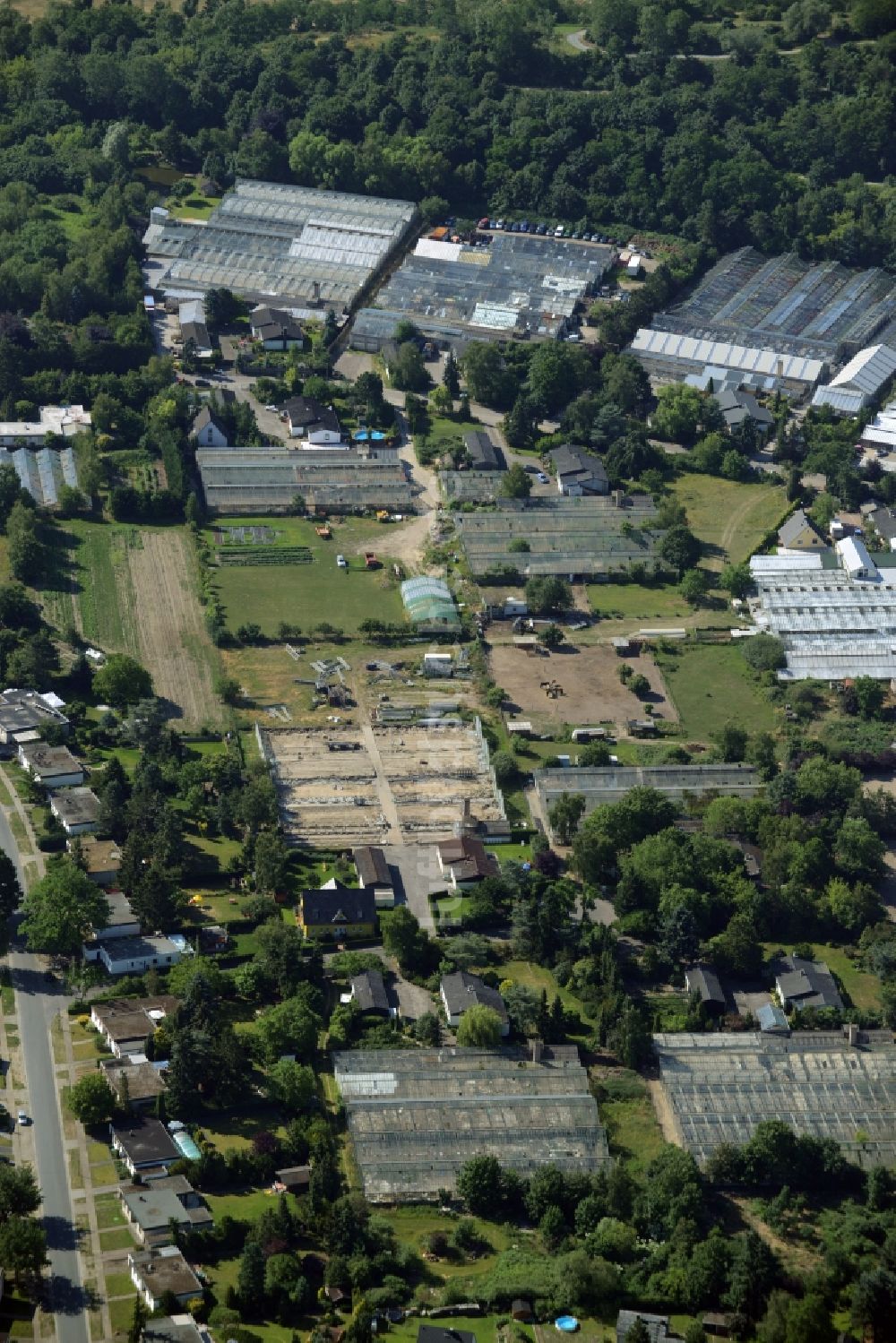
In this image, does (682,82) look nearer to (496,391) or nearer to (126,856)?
(496,391)

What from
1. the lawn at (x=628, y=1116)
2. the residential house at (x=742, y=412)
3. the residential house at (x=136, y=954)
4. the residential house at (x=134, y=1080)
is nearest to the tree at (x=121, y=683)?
the residential house at (x=136, y=954)

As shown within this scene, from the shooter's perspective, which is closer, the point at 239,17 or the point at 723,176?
the point at 723,176

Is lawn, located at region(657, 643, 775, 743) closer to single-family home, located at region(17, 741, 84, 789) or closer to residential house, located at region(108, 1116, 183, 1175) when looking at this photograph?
single-family home, located at region(17, 741, 84, 789)

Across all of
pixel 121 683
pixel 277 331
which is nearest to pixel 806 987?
pixel 121 683

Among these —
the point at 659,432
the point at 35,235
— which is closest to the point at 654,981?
the point at 659,432

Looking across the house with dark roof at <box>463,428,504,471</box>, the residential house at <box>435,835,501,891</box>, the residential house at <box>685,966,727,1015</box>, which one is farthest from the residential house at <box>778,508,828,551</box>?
the residential house at <box>685,966,727,1015</box>

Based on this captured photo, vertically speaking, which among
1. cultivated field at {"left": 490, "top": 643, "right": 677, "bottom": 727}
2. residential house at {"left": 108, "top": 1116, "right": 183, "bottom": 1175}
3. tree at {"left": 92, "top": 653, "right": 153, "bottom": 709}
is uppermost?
tree at {"left": 92, "top": 653, "right": 153, "bottom": 709}

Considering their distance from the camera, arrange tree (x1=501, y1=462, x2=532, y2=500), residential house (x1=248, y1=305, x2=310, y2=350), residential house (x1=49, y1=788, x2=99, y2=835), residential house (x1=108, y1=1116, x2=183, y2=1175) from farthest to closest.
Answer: residential house (x1=248, y1=305, x2=310, y2=350), tree (x1=501, y1=462, x2=532, y2=500), residential house (x1=49, y1=788, x2=99, y2=835), residential house (x1=108, y1=1116, x2=183, y2=1175)
